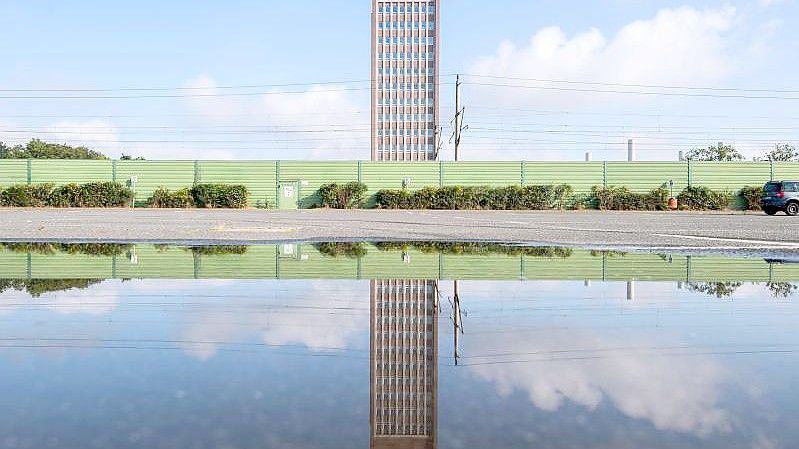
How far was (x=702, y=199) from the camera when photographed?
Result: 111 feet

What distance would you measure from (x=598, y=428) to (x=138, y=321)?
10.2ft

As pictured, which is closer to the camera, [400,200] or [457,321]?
[457,321]

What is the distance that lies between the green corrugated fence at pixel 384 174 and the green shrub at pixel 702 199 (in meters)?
0.65

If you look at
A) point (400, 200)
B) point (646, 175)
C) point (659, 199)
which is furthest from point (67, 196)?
point (659, 199)

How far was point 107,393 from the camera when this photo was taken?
9.07 ft

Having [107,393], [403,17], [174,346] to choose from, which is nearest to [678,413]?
[107,393]

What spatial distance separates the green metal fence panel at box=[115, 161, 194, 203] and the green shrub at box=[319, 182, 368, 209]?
277 inches

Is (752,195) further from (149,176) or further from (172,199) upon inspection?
(149,176)

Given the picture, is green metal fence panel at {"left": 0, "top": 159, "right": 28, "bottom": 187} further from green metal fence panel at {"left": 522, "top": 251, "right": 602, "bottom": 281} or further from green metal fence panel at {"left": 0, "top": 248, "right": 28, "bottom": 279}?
green metal fence panel at {"left": 522, "top": 251, "right": 602, "bottom": 281}

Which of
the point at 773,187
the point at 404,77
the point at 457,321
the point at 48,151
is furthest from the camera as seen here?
the point at 404,77

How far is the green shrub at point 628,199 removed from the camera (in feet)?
111

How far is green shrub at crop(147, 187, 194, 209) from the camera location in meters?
33.8

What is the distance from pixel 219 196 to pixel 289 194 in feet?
11.3

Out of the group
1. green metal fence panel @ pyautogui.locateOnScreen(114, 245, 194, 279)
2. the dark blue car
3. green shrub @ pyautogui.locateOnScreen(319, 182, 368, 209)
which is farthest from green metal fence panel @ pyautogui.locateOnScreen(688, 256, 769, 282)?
green shrub @ pyautogui.locateOnScreen(319, 182, 368, 209)
